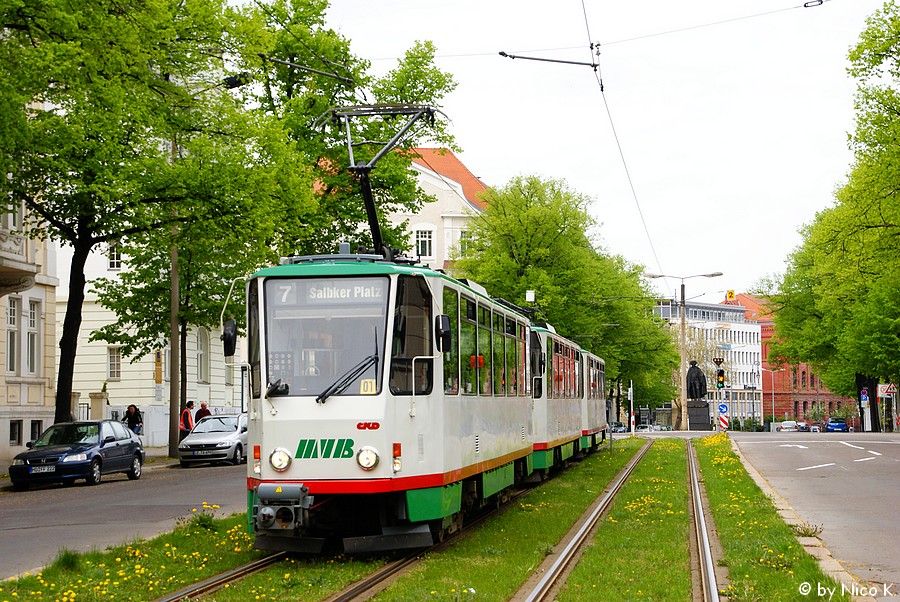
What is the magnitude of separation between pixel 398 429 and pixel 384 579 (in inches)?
69.5

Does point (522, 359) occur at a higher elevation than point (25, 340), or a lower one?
lower

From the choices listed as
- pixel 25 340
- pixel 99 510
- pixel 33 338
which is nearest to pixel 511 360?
pixel 99 510

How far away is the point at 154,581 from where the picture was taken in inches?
436

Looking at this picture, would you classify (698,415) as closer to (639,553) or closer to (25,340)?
(25,340)

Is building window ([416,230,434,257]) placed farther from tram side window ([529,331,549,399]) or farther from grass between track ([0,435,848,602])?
grass between track ([0,435,848,602])

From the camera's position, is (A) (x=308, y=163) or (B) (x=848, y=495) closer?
(B) (x=848, y=495)

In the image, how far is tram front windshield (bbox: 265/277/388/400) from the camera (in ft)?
41.8

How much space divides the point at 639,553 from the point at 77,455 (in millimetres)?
17639

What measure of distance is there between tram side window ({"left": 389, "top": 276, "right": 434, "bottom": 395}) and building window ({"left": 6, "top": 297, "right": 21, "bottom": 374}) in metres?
28.6

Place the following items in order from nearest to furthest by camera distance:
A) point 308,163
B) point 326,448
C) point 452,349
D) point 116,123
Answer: point 326,448, point 452,349, point 116,123, point 308,163

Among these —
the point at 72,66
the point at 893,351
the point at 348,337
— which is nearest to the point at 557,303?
the point at 893,351

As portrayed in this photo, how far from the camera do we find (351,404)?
12617 mm

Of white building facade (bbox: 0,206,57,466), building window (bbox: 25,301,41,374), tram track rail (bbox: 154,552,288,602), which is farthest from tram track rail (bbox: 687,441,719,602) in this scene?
building window (bbox: 25,301,41,374)

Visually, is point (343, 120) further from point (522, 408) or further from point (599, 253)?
point (599, 253)
